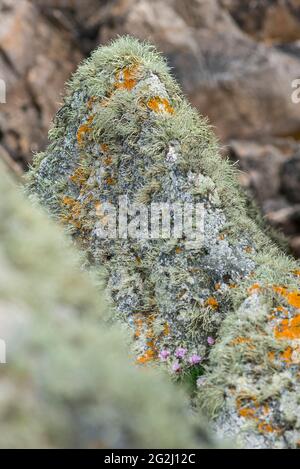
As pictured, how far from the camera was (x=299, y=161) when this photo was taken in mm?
27156

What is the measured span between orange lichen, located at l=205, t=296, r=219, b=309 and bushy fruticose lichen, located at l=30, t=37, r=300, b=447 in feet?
0.05

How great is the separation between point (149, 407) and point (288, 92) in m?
27.3

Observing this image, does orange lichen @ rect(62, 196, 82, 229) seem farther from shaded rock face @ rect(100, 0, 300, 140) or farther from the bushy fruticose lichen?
shaded rock face @ rect(100, 0, 300, 140)

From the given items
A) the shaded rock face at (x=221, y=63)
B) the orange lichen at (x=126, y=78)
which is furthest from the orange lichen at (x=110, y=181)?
the shaded rock face at (x=221, y=63)

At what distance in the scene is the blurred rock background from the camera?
26.9 metres

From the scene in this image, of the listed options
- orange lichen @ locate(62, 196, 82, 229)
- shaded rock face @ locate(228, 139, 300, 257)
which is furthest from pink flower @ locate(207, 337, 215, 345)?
shaded rock face @ locate(228, 139, 300, 257)

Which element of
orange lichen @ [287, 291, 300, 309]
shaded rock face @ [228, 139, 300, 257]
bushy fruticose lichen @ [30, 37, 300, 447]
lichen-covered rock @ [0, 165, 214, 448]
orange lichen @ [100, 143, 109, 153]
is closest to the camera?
lichen-covered rock @ [0, 165, 214, 448]

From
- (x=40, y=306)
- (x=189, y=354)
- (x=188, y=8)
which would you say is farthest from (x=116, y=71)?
(x=188, y=8)

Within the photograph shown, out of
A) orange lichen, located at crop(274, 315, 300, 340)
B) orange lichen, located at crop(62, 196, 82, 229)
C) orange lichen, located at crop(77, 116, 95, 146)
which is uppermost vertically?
orange lichen, located at crop(77, 116, 95, 146)

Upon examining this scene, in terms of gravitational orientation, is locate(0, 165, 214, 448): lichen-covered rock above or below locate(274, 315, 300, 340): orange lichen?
above

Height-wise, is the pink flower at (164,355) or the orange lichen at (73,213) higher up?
the orange lichen at (73,213)

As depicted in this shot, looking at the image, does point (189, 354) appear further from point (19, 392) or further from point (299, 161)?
point (299, 161)

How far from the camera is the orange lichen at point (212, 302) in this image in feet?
18.7

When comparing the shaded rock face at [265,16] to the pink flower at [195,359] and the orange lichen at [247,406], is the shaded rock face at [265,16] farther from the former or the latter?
the orange lichen at [247,406]
